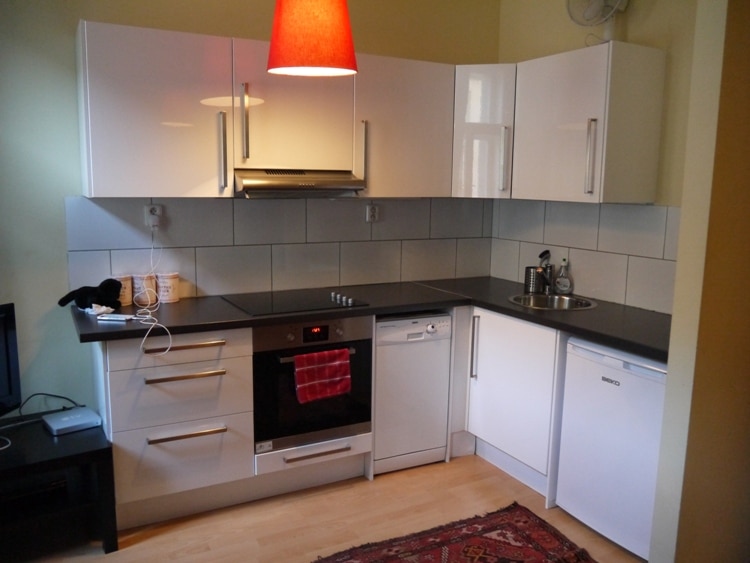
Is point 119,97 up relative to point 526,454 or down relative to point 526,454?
up

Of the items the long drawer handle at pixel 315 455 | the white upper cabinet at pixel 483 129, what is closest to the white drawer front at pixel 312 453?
the long drawer handle at pixel 315 455

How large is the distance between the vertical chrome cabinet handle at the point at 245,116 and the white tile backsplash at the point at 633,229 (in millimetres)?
1723

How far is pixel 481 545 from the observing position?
2535 mm

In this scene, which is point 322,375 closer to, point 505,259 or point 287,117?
point 287,117

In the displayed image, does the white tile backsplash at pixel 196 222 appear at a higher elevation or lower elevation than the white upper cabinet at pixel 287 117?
lower

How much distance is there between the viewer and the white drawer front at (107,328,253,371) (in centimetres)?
242

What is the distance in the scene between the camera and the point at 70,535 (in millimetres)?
2445

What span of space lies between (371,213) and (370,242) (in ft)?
0.52

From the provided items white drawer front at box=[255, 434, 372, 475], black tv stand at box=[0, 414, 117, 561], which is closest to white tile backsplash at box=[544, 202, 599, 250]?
white drawer front at box=[255, 434, 372, 475]

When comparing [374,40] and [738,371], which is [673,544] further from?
[374,40]

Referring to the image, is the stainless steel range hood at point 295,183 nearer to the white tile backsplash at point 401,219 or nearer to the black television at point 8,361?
the white tile backsplash at point 401,219

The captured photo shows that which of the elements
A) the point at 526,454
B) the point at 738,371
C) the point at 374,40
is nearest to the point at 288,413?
the point at 526,454

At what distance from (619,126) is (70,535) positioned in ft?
9.05

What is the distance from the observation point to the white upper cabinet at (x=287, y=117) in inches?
107
